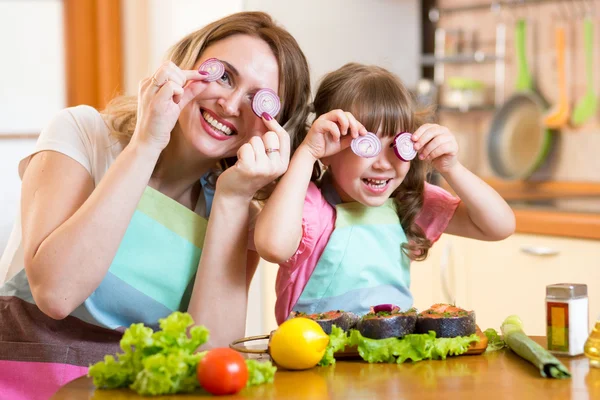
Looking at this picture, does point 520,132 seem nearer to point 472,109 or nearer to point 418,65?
point 472,109

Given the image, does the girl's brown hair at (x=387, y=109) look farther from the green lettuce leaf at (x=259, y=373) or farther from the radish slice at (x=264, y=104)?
the green lettuce leaf at (x=259, y=373)

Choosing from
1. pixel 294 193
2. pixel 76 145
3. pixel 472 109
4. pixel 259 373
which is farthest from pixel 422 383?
pixel 472 109

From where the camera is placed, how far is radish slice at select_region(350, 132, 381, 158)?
1.62m

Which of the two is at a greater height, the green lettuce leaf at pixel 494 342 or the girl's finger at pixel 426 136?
the girl's finger at pixel 426 136

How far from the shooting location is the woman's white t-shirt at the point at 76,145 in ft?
5.52

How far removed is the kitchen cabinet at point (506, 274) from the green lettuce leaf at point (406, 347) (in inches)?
57.7

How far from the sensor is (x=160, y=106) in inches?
60.8

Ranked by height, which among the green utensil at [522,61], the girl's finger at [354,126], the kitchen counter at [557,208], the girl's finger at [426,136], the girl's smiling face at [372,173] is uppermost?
the green utensil at [522,61]

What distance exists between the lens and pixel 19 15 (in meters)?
3.54

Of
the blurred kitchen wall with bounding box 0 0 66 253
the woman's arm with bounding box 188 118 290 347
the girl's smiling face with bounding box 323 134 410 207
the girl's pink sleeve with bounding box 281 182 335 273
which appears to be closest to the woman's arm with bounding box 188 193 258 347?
the woman's arm with bounding box 188 118 290 347

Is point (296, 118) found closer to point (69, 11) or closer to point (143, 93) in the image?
point (143, 93)

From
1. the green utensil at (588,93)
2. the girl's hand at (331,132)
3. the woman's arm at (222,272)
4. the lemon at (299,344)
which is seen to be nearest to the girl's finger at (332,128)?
the girl's hand at (331,132)

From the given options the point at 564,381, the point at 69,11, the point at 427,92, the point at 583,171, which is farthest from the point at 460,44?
the point at 564,381

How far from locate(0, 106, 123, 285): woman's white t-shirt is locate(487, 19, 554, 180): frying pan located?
225 centimetres
